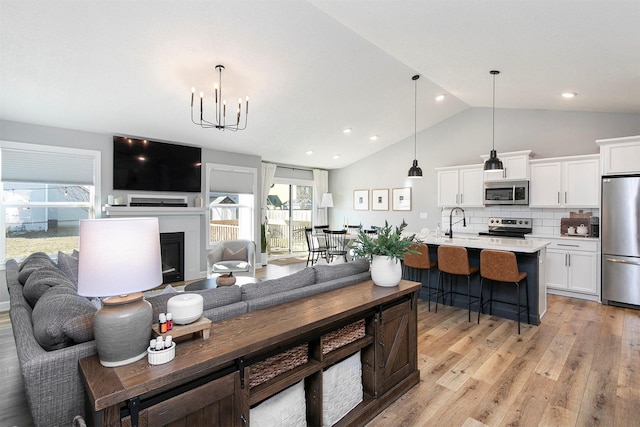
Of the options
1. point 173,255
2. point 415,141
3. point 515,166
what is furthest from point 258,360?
point 415,141

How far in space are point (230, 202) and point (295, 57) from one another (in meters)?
3.74

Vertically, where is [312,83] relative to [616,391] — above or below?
above

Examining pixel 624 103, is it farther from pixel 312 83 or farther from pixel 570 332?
pixel 312 83

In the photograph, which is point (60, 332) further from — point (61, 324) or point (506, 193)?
point (506, 193)

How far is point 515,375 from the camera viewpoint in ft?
8.76

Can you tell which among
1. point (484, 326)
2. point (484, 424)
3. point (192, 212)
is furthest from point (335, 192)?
point (484, 424)

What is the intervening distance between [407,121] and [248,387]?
619cm

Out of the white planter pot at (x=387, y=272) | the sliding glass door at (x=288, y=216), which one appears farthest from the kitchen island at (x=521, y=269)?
the sliding glass door at (x=288, y=216)

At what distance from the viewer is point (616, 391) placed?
2.44 meters

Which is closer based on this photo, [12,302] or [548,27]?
[12,302]

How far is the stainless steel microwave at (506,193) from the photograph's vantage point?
5.42m

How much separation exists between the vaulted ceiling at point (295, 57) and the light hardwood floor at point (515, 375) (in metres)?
2.79

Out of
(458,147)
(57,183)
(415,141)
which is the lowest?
(57,183)

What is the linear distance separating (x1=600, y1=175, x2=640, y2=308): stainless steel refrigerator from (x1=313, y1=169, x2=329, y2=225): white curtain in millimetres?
6037
